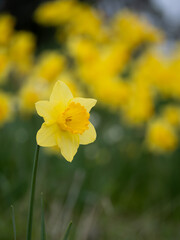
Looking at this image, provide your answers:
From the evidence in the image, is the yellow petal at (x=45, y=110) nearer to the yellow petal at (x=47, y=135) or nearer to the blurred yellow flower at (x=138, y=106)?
the yellow petal at (x=47, y=135)

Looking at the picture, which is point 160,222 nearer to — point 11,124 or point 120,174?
point 120,174

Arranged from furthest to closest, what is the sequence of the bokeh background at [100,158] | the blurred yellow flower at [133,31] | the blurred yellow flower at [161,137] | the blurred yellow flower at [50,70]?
1. the blurred yellow flower at [133,31]
2. the blurred yellow flower at [50,70]
3. the blurred yellow flower at [161,137]
4. the bokeh background at [100,158]

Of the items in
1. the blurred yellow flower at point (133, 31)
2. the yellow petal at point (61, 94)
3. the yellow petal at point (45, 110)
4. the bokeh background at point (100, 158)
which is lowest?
the bokeh background at point (100, 158)

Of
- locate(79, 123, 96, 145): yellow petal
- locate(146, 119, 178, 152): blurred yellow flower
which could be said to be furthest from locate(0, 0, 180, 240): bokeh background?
locate(79, 123, 96, 145): yellow petal

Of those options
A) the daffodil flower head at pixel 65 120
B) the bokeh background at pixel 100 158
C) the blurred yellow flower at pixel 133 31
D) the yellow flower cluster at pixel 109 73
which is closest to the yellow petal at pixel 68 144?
the daffodil flower head at pixel 65 120

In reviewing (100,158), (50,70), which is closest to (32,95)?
(50,70)

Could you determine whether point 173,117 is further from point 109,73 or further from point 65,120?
point 65,120

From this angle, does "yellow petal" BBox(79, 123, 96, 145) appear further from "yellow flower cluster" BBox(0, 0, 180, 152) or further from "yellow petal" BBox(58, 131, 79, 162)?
"yellow flower cluster" BBox(0, 0, 180, 152)
